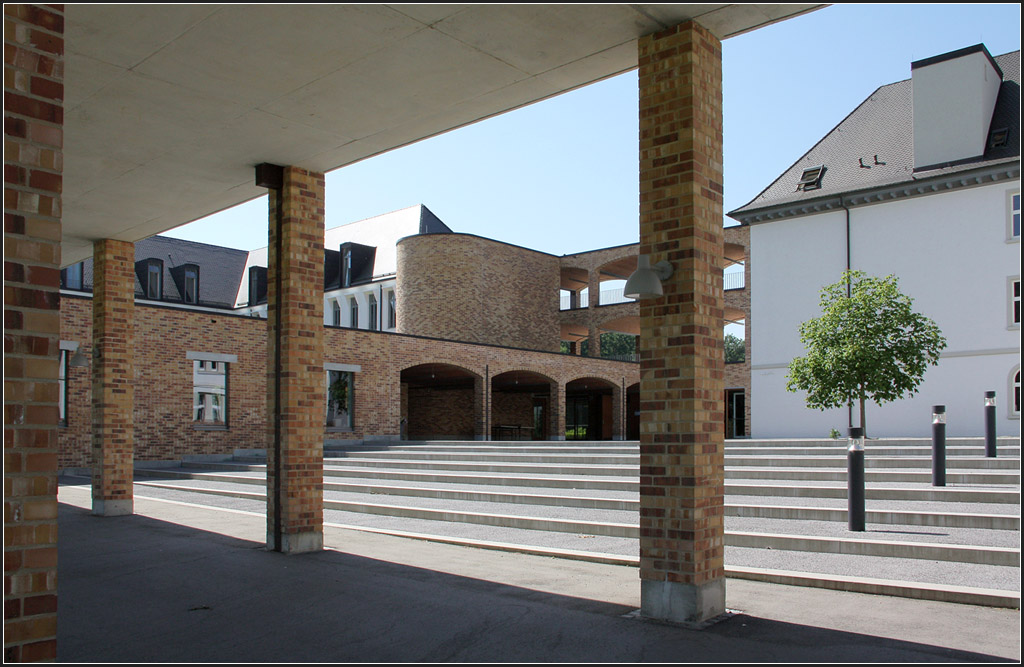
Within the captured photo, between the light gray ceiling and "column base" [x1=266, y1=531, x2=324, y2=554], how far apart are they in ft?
13.5

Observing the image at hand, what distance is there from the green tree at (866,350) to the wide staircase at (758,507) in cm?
235

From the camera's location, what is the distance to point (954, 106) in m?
26.6

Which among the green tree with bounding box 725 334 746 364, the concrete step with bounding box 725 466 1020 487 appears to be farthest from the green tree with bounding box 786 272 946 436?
the green tree with bounding box 725 334 746 364

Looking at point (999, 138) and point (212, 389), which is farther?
point (999, 138)

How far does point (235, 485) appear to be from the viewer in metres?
17.6

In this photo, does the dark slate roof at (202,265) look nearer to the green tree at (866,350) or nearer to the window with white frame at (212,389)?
the window with white frame at (212,389)

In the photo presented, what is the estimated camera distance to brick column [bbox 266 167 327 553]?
8.80m

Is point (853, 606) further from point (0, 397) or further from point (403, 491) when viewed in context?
point (403, 491)

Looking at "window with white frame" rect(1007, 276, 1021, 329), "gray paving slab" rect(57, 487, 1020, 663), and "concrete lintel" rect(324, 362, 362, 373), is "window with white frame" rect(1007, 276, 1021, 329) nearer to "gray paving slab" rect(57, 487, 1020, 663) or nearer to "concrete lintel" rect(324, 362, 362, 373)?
"concrete lintel" rect(324, 362, 362, 373)

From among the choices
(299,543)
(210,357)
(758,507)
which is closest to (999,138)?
(758,507)

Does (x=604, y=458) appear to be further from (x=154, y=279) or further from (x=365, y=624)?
(x=154, y=279)

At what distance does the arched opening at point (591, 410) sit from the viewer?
41656 mm

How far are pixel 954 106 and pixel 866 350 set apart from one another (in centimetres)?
1201

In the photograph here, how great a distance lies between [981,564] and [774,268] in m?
23.7
